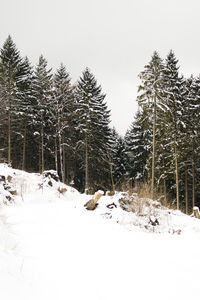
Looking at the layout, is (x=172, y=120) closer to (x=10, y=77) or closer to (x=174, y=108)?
(x=174, y=108)

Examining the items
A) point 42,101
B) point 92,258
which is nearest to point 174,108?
point 42,101

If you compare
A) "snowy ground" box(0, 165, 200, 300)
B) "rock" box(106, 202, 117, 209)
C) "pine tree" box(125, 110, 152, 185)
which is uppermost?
"pine tree" box(125, 110, 152, 185)

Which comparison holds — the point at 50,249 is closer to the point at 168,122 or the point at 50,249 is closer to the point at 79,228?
the point at 79,228

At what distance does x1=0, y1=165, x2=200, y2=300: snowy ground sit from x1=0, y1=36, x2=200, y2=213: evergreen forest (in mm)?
8995

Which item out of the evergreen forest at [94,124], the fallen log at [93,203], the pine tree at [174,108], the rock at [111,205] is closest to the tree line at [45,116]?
the evergreen forest at [94,124]

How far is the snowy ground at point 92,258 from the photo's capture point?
1.96 metres

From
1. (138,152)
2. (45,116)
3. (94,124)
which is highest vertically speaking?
(45,116)

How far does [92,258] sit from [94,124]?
1796cm

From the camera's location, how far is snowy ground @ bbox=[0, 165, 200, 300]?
1.96m

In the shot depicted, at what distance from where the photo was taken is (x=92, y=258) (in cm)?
281

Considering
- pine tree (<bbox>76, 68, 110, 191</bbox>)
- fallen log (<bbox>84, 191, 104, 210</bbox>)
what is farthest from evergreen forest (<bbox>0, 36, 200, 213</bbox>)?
fallen log (<bbox>84, 191, 104, 210</bbox>)

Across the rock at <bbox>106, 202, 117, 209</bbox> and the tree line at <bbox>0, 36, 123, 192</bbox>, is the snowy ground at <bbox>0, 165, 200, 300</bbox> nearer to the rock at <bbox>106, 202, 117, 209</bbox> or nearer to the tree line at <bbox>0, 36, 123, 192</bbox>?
the rock at <bbox>106, 202, 117, 209</bbox>

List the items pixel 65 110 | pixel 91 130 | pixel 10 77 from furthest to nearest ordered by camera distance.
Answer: pixel 65 110 → pixel 91 130 → pixel 10 77

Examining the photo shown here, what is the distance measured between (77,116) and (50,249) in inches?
702
